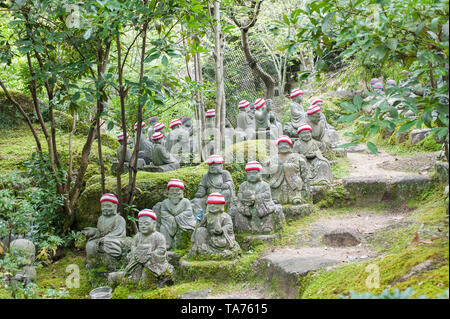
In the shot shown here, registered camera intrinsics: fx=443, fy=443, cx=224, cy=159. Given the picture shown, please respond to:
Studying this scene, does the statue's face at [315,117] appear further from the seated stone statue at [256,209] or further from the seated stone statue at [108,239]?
the seated stone statue at [108,239]

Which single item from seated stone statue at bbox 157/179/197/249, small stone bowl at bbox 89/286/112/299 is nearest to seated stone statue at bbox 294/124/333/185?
seated stone statue at bbox 157/179/197/249

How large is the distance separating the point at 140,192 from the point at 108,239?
1.46m

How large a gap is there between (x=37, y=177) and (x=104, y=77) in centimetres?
290

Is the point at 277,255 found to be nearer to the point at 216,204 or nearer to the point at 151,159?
the point at 216,204

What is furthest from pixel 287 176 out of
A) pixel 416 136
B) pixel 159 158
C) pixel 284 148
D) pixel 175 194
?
pixel 416 136

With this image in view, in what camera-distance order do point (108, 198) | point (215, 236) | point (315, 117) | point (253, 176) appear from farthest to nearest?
point (315, 117) → point (253, 176) → point (108, 198) → point (215, 236)

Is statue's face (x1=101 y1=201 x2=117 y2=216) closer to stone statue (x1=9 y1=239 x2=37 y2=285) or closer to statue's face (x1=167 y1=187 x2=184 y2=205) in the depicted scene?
statue's face (x1=167 y1=187 x2=184 y2=205)

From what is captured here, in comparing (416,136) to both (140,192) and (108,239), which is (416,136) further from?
(108,239)

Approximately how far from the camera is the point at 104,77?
659 cm

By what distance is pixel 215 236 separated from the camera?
701 cm

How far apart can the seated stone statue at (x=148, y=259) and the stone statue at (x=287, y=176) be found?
3.08 metres

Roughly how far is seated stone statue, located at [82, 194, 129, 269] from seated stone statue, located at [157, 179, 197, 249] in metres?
0.71

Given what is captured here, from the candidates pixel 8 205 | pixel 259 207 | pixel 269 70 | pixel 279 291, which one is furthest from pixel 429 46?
pixel 269 70

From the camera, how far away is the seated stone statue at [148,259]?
6.52m
